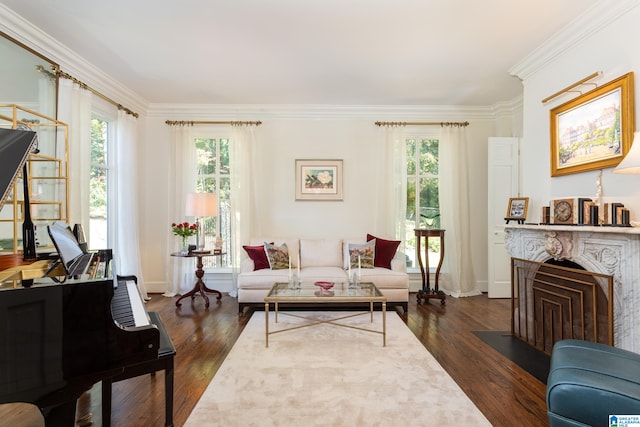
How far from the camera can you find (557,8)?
2539mm

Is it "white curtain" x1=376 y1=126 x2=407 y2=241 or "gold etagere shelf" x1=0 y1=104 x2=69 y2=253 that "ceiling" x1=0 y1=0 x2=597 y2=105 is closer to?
"white curtain" x1=376 y1=126 x2=407 y2=241

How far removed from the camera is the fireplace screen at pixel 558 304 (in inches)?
85.4

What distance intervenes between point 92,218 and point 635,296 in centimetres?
513

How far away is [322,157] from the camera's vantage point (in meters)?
4.89

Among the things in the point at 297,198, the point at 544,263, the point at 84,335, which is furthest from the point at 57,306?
the point at 297,198

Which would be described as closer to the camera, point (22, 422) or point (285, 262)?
point (22, 422)

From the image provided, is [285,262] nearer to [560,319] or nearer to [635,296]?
[560,319]

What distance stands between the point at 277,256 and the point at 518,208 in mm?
2935

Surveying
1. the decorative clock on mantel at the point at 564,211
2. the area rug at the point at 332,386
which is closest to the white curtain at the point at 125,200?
the area rug at the point at 332,386

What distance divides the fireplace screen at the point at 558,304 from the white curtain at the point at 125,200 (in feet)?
14.7

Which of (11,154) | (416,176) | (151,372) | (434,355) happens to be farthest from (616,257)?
(11,154)

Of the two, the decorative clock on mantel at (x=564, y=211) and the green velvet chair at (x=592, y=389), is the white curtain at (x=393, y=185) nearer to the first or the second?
the decorative clock on mantel at (x=564, y=211)

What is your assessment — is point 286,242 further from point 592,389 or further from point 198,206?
point 592,389

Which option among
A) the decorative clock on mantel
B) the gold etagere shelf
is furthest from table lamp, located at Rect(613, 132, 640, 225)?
the gold etagere shelf
